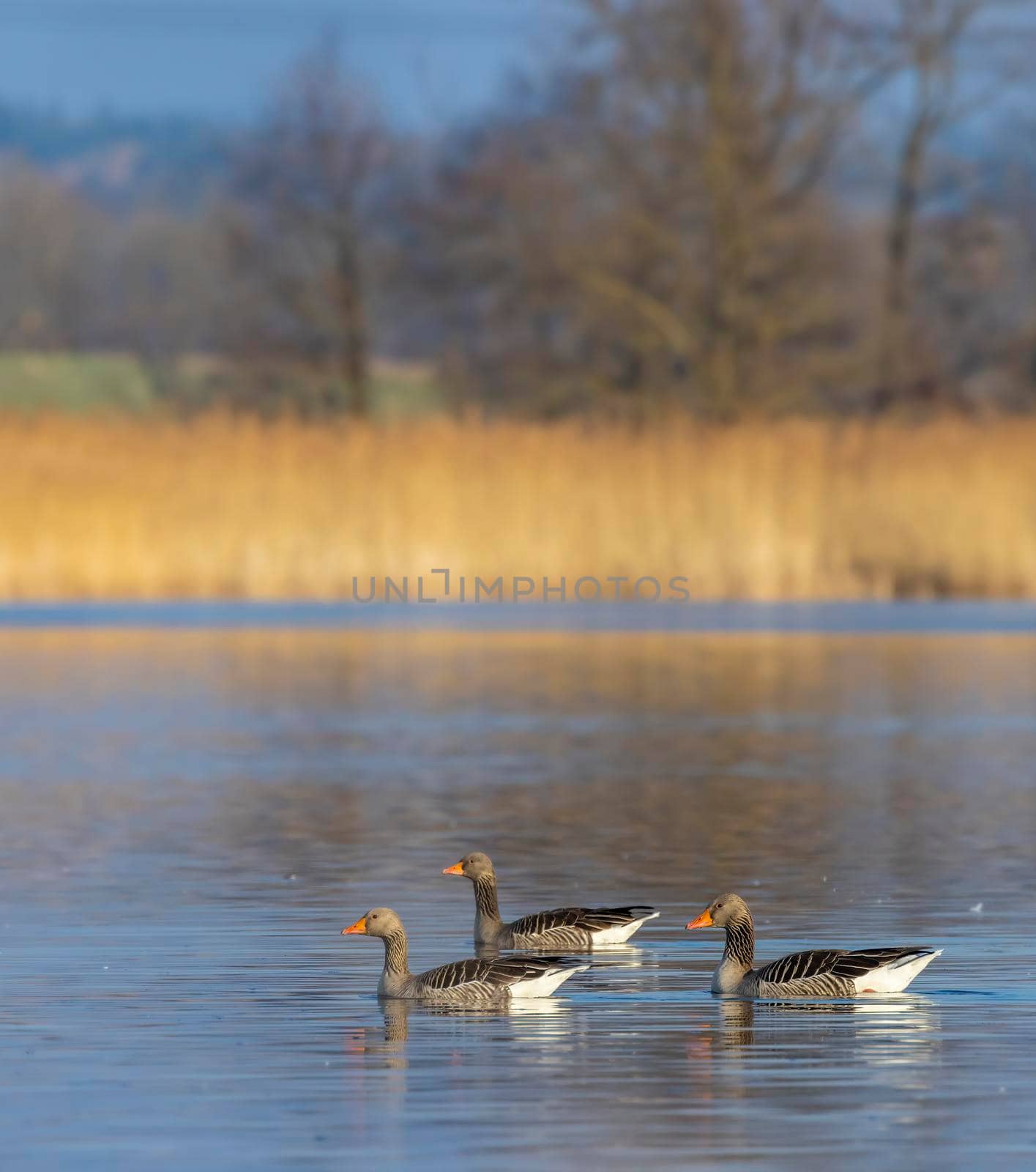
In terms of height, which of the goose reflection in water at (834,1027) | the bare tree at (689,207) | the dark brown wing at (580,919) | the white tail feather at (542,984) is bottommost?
the goose reflection in water at (834,1027)

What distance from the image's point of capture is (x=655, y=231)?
35.7 m

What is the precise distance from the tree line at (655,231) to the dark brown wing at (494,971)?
28.3 meters

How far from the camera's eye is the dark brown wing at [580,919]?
311 inches

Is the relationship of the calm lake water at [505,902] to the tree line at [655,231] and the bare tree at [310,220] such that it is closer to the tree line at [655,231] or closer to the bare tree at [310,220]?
the tree line at [655,231]

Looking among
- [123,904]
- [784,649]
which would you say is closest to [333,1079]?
[123,904]

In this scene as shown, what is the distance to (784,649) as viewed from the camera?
2042 centimetres

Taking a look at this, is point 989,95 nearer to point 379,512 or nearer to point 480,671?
point 379,512

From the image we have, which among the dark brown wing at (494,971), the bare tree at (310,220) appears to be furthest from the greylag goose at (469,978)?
the bare tree at (310,220)

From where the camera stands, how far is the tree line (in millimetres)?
35562

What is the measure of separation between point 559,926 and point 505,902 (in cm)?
112

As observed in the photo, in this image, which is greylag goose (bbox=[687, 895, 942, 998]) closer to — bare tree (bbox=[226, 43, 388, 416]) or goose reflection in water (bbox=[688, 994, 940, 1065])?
goose reflection in water (bbox=[688, 994, 940, 1065])

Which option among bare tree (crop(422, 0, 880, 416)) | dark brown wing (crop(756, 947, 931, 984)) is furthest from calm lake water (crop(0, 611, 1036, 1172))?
bare tree (crop(422, 0, 880, 416))

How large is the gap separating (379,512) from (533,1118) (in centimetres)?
1755

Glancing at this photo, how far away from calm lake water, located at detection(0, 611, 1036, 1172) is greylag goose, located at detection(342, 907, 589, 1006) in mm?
79
